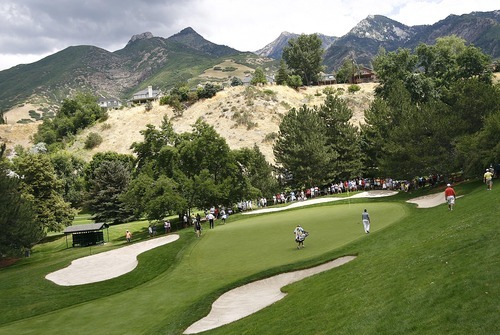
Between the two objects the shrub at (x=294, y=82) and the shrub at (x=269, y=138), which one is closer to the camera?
the shrub at (x=269, y=138)

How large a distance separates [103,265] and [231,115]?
7723 cm

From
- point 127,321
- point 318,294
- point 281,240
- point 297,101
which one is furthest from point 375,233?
point 297,101

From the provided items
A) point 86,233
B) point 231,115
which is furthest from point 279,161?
point 231,115

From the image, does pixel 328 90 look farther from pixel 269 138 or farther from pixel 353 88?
pixel 269 138

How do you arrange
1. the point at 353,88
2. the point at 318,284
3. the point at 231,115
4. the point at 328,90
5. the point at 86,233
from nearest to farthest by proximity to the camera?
the point at 318,284
the point at 86,233
the point at 231,115
the point at 328,90
the point at 353,88

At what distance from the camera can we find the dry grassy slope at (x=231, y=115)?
96188 mm

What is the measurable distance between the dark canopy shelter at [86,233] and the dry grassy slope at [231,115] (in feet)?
165

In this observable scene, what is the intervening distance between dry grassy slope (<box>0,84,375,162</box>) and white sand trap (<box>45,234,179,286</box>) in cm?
6018

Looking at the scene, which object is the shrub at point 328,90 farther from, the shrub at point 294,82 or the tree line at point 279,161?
the tree line at point 279,161

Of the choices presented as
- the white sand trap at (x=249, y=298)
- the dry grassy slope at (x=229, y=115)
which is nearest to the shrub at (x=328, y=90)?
the dry grassy slope at (x=229, y=115)

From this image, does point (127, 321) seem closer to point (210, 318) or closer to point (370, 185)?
point (210, 318)

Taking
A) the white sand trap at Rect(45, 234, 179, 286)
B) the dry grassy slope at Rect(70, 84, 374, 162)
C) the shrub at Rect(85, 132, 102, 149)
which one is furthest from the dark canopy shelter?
the shrub at Rect(85, 132, 102, 149)

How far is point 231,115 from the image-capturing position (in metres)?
101

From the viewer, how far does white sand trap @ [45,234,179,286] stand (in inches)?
931
